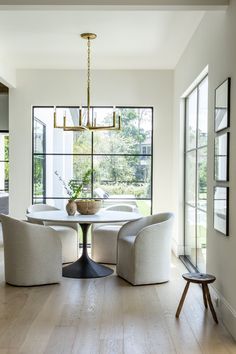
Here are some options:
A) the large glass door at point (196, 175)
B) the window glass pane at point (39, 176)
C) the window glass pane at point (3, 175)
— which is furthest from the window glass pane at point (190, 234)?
the window glass pane at point (3, 175)

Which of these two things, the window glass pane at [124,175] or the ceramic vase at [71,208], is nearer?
the ceramic vase at [71,208]

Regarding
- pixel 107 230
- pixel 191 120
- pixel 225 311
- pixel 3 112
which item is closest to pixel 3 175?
pixel 3 112

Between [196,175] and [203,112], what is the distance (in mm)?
825

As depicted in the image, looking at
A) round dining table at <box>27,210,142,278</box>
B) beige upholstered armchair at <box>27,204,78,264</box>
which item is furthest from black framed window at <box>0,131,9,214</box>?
round dining table at <box>27,210,142,278</box>

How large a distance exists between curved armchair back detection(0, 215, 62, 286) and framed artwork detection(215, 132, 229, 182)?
200cm

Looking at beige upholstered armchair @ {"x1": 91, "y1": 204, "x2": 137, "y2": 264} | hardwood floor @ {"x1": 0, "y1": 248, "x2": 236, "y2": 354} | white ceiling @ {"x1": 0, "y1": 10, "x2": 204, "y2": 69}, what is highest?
white ceiling @ {"x1": 0, "y1": 10, "x2": 204, "y2": 69}

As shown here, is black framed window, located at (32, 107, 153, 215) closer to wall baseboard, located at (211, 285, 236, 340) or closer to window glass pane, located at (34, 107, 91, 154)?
window glass pane, located at (34, 107, 91, 154)

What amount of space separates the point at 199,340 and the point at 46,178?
15.7ft

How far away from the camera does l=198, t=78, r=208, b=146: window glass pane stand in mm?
5117

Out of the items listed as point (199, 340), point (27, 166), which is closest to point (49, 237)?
point (199, 340)

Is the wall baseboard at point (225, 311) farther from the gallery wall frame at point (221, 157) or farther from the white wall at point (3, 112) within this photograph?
the white wall at point (3, 112)

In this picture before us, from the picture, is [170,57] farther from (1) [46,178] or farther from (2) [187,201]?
(1) [46,178]

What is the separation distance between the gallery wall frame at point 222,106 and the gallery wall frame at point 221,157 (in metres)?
0.09

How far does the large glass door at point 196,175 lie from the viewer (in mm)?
5173
